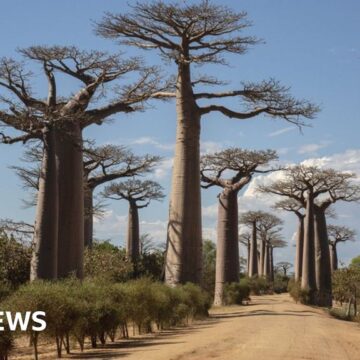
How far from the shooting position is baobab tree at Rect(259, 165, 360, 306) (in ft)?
87.6

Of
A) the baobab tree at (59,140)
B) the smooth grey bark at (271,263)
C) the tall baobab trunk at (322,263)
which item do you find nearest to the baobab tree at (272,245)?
the smooth grey bark at (271,263)

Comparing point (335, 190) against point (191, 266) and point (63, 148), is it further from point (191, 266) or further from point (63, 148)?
point (63, 148)

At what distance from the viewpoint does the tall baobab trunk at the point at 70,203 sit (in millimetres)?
13000

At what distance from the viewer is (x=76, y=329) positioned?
28.2 feet

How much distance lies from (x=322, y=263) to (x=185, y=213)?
13158 millimetres

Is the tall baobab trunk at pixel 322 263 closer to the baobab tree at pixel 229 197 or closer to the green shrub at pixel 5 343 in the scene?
the baobab tree at pixel 229 197

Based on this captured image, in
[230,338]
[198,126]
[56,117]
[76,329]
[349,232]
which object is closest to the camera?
[76,329]

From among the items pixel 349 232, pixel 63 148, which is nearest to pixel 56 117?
pixel 63 148

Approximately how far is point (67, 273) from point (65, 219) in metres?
1.02

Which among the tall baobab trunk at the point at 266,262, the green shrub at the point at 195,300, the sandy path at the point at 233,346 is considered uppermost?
the tall baobab trunk at the point at 266,262

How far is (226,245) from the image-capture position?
71.8 feet

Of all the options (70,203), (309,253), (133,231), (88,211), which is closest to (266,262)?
(309,253)

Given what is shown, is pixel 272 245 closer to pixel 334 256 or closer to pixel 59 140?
pixel 334 256

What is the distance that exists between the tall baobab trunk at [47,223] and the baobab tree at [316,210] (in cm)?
1581
